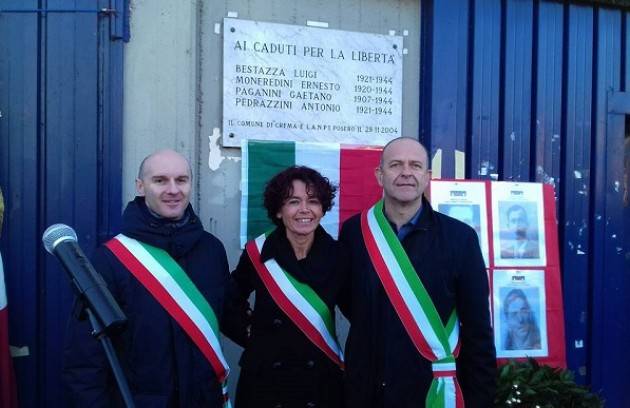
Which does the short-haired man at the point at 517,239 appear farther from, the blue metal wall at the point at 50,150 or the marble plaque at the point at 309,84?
the blue metal wall at the point at 50,150

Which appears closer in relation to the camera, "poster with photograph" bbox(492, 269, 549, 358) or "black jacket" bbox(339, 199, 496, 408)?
"black jacket" bbox(339, 199, 496, 408)

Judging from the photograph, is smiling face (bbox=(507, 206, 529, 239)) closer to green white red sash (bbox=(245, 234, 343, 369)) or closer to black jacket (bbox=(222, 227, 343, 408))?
black jacket (bbox=(222, 227, 343, 408))

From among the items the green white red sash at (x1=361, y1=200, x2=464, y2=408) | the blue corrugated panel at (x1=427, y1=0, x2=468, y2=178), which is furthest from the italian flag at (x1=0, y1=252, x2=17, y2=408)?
the blue corrugated panel at (x1=427, y1=0, x2=468, y2=178)

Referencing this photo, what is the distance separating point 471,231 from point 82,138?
2209mm

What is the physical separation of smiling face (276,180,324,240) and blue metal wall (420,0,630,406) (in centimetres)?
160

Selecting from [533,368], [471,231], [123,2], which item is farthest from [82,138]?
[533,368]

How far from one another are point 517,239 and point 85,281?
300 cm

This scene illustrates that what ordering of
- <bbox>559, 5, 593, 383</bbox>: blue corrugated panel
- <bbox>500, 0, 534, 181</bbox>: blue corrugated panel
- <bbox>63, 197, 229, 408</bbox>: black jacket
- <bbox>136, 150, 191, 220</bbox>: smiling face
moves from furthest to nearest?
<bbox>559, 5, 593, 383</bbox>: blue corrugated panel
<bbox>500, 0, 534, 181</bbox>: blue corrugated panel
<bbox>136, 150, 191, 220</bbox>: smiling face
<bbox>63, 197, 229, 408</bbox>: black jacket

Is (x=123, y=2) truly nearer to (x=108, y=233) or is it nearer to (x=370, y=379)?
(x=108, y=233)

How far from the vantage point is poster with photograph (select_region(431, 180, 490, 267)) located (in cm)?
407

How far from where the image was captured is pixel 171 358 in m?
2.71

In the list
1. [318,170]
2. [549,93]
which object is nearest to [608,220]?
[549,93]

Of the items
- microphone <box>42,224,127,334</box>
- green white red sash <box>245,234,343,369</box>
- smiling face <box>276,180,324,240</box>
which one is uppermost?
smiling face <box>276,180,324,240</box>

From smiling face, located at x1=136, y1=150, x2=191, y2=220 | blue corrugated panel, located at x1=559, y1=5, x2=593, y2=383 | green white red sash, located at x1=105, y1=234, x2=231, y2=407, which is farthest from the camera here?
blue corrugated panel, located at x1=559, y1=5, x2=593, y2=383
